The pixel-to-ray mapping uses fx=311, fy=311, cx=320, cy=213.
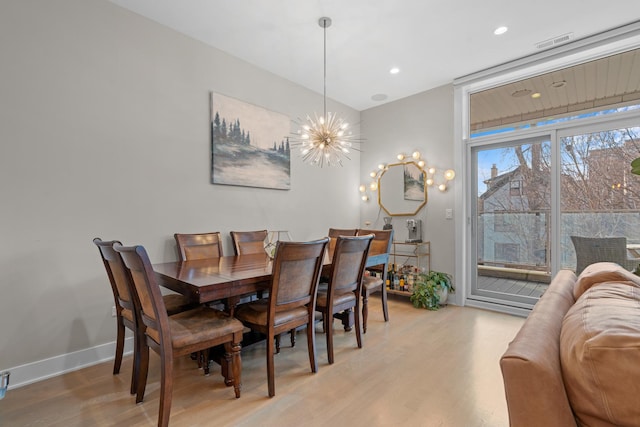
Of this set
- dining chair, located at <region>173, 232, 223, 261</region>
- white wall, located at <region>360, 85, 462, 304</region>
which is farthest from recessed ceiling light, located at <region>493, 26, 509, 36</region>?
dining chair, located at <region>173, 232, 223, 261</region>

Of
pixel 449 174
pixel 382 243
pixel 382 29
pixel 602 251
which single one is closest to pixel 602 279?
pixel 382 243

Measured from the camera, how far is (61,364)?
2.34 m

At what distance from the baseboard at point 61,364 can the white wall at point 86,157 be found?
4 cm

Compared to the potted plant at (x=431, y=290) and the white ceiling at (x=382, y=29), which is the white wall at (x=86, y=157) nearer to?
the white ceiling at (x=382, y=29)

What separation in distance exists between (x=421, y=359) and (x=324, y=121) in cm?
229

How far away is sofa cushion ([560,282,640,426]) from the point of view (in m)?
0.68

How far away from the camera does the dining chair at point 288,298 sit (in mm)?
1965

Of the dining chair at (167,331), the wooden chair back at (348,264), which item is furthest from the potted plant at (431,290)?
the dining chair at (167,331)

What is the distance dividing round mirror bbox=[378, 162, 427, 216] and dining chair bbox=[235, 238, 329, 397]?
108 inches

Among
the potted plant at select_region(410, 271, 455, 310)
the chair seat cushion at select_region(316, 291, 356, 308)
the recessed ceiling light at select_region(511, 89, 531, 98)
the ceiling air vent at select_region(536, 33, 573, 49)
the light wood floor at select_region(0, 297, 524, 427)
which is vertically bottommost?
the light wood floor at select_region(0, 297, 524, 427)

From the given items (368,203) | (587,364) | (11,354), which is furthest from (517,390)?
(368,203)

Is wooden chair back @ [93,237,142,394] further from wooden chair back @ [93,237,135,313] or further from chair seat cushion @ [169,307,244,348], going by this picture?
chair seat cushion @ [169,307,244,348]

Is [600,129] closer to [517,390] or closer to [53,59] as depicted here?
[517,390]

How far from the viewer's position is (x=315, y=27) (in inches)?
117
